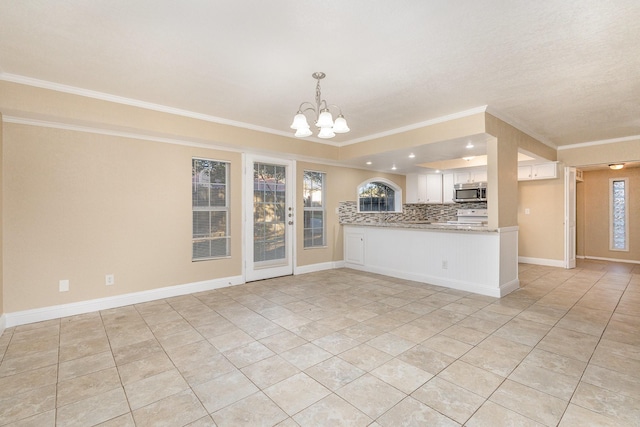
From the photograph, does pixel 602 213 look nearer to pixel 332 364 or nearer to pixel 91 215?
pixel 332 364

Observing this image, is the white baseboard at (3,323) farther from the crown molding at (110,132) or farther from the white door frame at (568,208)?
the white door frame at (568,208)

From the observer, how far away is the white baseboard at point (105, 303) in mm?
3131

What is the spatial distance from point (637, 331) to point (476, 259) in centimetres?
166

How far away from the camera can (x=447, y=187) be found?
7121mm

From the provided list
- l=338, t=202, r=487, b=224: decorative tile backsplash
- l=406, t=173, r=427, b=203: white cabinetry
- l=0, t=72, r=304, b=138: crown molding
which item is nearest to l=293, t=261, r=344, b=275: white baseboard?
l=338, t=202, r=487, b=224: decorative tile backsplash

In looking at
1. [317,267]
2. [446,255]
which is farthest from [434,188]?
[317,267]

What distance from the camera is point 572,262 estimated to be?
19.8ft

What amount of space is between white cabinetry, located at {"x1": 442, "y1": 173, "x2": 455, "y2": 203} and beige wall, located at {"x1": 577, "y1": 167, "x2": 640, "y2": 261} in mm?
3216

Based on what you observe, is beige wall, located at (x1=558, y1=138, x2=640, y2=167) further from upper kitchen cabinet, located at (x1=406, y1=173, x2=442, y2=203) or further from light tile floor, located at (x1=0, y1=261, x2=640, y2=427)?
light tile floor, located at (x1=0, y1=261, x2=640, y2=427)

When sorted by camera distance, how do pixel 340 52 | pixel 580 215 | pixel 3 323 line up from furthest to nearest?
pixel 580 215 < pixel 3 323 < pixel 340 52

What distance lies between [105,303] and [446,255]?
15.1 ft

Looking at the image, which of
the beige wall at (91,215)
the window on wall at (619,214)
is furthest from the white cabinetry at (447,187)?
the beige wall at (91,215)

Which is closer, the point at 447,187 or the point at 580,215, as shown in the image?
the point at 447,187

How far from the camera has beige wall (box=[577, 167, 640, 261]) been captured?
652 centimetres
